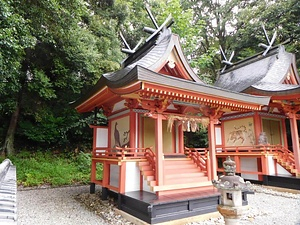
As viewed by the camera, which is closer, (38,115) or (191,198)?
(191,198)

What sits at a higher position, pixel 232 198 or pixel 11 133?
pixel 11 133

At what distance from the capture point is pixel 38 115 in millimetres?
10250

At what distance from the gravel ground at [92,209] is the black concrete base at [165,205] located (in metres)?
0.27

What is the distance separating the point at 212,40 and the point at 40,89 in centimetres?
1621

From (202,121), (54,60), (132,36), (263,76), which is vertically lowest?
(202,121)

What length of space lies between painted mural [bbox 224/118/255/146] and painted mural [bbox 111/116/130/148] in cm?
572

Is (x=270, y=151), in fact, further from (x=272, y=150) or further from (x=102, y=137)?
(x=102, y=137)

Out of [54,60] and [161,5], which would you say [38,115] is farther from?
[161,5]

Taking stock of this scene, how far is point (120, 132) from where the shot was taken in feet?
22.9

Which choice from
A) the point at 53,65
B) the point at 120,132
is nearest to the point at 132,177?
the point at 120,132

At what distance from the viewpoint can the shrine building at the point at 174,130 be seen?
471 centimetres

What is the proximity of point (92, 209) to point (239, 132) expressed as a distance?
7174 millimetres

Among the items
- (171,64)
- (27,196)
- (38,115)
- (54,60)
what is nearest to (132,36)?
(54,60)

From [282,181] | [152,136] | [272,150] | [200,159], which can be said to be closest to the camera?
[200,159]
